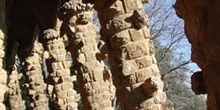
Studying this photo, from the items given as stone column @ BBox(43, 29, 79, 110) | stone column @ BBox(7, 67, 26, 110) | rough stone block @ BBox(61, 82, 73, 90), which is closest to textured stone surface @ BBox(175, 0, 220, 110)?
stone column @ BBox(43, 29, 79, 110)

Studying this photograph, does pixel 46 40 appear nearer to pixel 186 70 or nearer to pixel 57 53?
pixel 57 53

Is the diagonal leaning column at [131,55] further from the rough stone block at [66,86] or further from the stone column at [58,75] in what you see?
the rough stone block at [66,86]

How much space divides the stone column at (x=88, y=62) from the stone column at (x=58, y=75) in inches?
90.0

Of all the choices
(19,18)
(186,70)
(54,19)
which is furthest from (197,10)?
(186,70)

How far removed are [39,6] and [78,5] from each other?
4.41 m

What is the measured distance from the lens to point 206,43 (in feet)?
10.9

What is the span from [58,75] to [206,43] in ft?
34.9

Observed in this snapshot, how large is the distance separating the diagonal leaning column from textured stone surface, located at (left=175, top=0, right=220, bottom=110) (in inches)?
168

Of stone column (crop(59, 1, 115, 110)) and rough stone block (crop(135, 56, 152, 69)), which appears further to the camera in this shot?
stone column (crop(59, 1, 115, 110))

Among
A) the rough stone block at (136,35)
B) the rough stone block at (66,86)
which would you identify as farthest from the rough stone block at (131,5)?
the rough stone block at (66,86)

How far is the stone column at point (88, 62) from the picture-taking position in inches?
422

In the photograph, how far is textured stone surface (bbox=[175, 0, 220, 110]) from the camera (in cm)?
324

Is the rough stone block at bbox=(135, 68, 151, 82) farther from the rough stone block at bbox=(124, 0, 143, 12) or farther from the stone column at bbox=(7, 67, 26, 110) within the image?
the stone column at bbox=(7, 67, 26, 110)

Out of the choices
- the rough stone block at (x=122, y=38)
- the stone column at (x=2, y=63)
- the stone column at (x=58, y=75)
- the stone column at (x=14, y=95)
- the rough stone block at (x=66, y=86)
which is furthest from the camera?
the stone column at (x=14, y=95)
